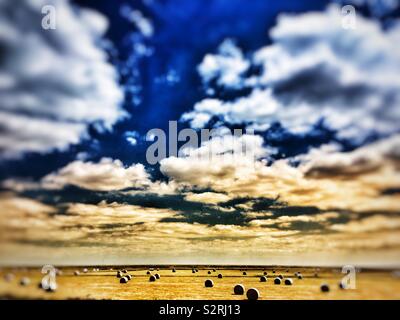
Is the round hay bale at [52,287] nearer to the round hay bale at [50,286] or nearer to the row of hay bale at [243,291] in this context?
the round hay bale at [50,286]

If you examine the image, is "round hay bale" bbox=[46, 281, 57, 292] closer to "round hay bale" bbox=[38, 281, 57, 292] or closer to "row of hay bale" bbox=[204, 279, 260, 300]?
"round hay bale" bbox=[38, 281, 57, 292]

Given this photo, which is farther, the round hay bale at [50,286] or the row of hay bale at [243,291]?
the row of hay bale at [243,291]

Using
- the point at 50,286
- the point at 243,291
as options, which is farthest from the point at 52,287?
the point at 243,291

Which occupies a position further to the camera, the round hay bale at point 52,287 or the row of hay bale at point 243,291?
the row of hay bale at point 243,291

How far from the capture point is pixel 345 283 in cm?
830

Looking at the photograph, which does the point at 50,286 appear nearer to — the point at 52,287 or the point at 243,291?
the point at 52,287

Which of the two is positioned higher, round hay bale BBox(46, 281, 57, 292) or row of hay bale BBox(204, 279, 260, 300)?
round hay bale BBox(46, 281, 57, 292)

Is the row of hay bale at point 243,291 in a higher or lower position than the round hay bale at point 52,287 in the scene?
lower

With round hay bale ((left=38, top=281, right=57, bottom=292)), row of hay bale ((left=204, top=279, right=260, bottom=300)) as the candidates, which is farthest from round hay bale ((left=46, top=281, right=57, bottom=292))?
row of hay bale ((left=204, top=279, right=260, bottom=300))

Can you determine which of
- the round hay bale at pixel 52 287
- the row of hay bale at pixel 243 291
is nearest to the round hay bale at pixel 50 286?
the round hay bale at pixel 52 287
